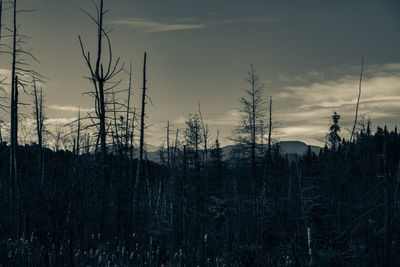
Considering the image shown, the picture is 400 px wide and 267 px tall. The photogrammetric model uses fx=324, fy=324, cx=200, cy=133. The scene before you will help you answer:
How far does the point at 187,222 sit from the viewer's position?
20719mm

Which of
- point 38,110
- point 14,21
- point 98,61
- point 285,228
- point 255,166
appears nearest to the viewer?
point 98,61

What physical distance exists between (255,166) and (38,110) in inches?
751

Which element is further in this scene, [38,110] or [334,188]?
[38,110]

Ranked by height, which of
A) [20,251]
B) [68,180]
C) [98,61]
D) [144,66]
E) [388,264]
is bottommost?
[388,264]

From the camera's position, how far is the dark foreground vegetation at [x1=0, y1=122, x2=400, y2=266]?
5992mm

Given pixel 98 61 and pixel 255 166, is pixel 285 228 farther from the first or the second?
pixel 98 61

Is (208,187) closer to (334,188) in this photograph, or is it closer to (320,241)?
(334,188)

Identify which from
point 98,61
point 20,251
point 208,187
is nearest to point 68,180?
point 20,251

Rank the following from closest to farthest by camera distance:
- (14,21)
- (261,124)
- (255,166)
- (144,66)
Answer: (14,21)
(144,66)
(255,166)
(261,124)

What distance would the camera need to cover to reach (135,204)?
58.0 feet

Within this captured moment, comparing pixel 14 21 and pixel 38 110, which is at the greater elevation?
pixel 14 21

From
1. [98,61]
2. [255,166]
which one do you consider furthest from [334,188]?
[98,61]

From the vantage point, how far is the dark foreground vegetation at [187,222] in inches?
236

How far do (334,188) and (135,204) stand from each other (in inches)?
601
